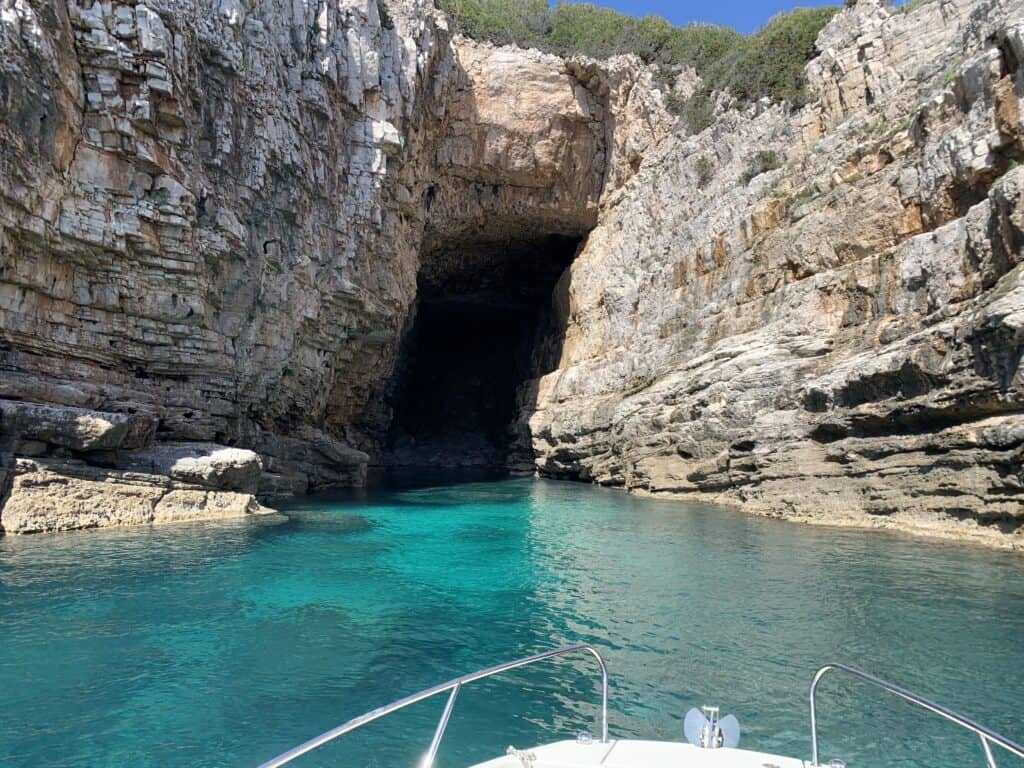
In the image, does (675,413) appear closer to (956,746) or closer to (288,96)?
(288,96)

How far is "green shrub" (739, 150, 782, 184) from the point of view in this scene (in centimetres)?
2628

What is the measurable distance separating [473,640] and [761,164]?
78.5 ft

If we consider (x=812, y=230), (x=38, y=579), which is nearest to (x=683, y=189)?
(x=812, y=230)

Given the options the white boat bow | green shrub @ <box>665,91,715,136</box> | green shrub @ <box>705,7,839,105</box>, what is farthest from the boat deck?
green shrub @ <box>665,91,715,136</box>

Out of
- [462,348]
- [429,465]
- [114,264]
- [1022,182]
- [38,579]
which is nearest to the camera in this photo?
[38,579]

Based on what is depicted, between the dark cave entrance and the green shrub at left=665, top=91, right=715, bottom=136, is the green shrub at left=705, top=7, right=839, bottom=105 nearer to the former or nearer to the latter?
the green shrub at left=665, top=91, right=715, bottom=136

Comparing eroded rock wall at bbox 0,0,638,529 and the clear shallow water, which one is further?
eroded rock wall at bbox 0,0,638,529

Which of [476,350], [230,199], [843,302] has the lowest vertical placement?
[843,302]

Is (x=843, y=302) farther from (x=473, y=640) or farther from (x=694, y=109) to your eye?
(x=694, y=109)

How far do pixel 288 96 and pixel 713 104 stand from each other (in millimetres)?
19896

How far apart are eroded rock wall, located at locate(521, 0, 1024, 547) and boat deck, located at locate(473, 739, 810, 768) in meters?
11.7

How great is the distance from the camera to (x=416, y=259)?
1216 inches

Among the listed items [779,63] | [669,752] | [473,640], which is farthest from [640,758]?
[779,63]

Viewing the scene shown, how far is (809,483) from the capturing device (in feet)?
59.5
